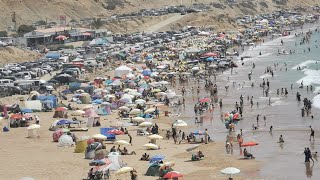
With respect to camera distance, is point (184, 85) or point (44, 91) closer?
point (44, 91)

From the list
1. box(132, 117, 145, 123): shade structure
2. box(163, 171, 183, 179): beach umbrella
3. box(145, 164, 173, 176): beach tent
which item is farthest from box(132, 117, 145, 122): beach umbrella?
box(163, 171, 183, 179): beach umbrella

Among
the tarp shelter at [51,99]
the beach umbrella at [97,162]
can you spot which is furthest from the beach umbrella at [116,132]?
the tarp shelter at [51,99]

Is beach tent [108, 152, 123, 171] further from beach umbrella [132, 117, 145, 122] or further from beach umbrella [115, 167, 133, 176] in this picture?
beach umbrella [132, 117, 145, 122]

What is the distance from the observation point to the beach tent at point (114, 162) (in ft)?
91.6

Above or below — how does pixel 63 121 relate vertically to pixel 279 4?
below

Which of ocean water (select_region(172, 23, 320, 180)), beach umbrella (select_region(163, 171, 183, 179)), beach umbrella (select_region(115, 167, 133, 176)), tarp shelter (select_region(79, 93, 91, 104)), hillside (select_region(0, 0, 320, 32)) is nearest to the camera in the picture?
beach umbrella (select_region(163, 171, 183, 179))

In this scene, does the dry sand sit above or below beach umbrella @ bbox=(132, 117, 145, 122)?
below

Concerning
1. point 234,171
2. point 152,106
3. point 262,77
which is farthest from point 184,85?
point 234,171

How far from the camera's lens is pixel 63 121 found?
37281mm

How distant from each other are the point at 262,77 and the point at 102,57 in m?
19.6

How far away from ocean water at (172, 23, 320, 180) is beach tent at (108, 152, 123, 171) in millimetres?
5528

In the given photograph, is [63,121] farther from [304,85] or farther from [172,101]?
[304,85]

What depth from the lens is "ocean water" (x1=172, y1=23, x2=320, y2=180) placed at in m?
29.7

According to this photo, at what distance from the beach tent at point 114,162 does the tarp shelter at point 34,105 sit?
16372 mm
